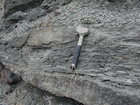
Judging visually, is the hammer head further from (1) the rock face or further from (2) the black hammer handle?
(2) the black hammer handle

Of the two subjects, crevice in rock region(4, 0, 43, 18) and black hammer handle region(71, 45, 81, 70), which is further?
crevice in rock region(4, 0, 43, 18)

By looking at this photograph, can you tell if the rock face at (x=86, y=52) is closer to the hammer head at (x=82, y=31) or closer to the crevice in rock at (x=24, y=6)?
the hammer head at (x=82, y=31)

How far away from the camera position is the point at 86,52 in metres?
4.29

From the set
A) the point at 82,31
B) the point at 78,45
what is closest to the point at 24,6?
the point at 82,31

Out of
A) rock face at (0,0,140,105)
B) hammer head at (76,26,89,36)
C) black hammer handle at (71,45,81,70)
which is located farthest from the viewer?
hammer head at (76,26,89,36)

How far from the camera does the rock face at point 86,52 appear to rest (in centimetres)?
362

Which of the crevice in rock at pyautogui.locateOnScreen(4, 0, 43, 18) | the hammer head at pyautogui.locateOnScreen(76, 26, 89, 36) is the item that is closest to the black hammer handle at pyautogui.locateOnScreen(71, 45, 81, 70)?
the hammer head at pyautogui.locateOnScreen(76, 26, 89, 36)

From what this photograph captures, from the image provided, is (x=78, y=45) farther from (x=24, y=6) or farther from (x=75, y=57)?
(x=24, y=6)

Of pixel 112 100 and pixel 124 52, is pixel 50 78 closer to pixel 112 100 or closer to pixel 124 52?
pixel 112 100

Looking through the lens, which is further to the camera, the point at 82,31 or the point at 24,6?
the point at 24,6

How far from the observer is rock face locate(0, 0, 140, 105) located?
3.62 m

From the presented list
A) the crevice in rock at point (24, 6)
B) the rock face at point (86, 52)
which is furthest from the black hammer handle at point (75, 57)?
the crevice in rock at point (24, 6)

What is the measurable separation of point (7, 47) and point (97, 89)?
4.20 m

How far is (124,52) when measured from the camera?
388cm
